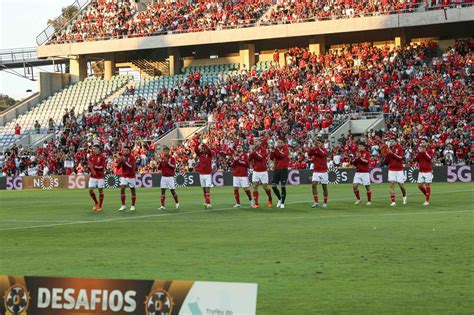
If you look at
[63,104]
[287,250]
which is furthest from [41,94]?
[287,250]

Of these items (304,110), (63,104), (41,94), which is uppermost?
(41,94)

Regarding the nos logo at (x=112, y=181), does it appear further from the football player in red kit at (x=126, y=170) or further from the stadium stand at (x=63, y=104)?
the football player in red kit at (x=126, y=170)

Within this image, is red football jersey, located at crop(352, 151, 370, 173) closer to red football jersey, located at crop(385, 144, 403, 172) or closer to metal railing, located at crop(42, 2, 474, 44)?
red football jersey, located at crop(385, 144, 403, 172)

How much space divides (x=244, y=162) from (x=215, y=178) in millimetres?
21393

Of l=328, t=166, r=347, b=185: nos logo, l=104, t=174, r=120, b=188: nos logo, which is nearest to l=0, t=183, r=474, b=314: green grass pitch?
l=328, t=166, r=347, b=185: nos logo

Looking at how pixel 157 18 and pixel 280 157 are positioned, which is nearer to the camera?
pixel 280 157

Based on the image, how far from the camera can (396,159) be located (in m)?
32.4

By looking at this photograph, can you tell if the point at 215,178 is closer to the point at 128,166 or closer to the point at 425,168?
the point at 128,166

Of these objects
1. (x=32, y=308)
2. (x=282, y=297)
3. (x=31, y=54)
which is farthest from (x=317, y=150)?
(x=31, y=54)

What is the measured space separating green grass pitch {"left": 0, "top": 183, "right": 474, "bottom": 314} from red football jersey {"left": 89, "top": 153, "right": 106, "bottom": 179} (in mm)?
1438

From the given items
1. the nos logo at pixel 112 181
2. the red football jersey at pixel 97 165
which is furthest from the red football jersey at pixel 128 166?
the nos logo at pixel 112 181

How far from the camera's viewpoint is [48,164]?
6384cm

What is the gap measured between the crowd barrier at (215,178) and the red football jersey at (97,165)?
18855 mm

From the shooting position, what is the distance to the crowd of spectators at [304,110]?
5281cm
